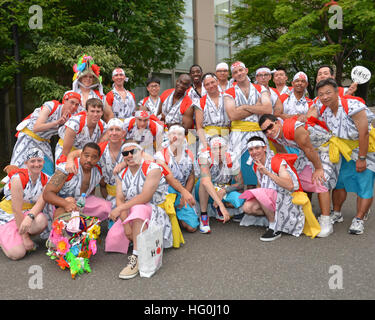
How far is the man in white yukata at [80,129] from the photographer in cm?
391

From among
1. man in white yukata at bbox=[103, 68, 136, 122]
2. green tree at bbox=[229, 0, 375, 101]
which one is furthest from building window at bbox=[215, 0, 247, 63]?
man in white yukata at bbox=[103, 68, 136, 122]

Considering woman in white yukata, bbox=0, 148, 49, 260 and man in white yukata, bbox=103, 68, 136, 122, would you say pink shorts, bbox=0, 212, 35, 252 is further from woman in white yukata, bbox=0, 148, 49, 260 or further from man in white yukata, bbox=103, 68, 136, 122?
man in white yukata, bbox=103, 68, 136, 122

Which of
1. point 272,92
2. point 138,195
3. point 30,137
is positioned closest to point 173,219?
point 138,195

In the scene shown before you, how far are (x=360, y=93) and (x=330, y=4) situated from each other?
5423 millimetres

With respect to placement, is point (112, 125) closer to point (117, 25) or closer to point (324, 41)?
point (117, 25)

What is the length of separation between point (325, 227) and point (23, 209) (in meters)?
3.22

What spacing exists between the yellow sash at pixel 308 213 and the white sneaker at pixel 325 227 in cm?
4

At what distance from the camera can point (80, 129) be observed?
3.96 metres

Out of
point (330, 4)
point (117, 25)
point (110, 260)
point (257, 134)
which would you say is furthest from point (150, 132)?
point (330, 4)

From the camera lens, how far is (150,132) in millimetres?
4473

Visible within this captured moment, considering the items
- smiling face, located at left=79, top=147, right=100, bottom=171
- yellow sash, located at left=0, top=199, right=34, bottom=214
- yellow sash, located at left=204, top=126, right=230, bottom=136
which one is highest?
yellow sash, located at left=204, top=126, right=230, bottom=136

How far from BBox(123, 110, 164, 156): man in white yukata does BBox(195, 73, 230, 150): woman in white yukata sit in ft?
1.82

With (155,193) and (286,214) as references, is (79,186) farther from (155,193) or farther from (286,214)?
(286,214)

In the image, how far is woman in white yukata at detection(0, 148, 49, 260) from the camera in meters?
3.36
